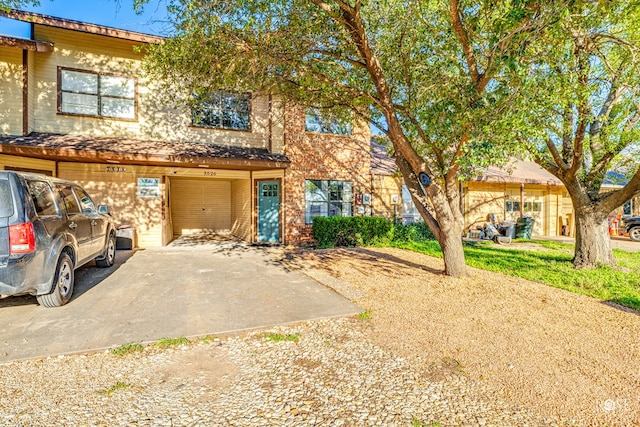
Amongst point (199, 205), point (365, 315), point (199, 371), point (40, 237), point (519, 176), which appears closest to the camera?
point (199, 371)

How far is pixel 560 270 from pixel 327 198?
730 centimetres

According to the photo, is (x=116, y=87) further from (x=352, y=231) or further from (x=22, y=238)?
(x=352, y=231)

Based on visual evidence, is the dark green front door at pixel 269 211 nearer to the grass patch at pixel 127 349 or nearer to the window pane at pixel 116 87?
the window pane at pixel 116 87

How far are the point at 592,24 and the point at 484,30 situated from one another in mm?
1760

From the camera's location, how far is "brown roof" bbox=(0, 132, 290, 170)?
28.0 ft

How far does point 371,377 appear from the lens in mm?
3225

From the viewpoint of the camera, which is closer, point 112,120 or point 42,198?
point 42,198

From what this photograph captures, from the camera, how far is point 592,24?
584cm

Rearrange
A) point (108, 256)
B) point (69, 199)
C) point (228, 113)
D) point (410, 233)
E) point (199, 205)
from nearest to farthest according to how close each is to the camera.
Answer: point (69, 199) < point (108, 256) < point (228, 113) < point (410, 233) < point (199, 205)

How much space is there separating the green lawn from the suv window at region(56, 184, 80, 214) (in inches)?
343

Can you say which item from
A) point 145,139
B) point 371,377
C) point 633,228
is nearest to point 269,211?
point 145,139

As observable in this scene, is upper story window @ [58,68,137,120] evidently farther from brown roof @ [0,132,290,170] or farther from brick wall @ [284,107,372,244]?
brick wall @ [284,107,372,244]

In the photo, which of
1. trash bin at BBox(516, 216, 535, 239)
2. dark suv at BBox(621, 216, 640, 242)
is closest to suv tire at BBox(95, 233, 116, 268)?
trash bin at BBox(516, 216, 535, 239)

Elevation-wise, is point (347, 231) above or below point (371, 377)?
above
